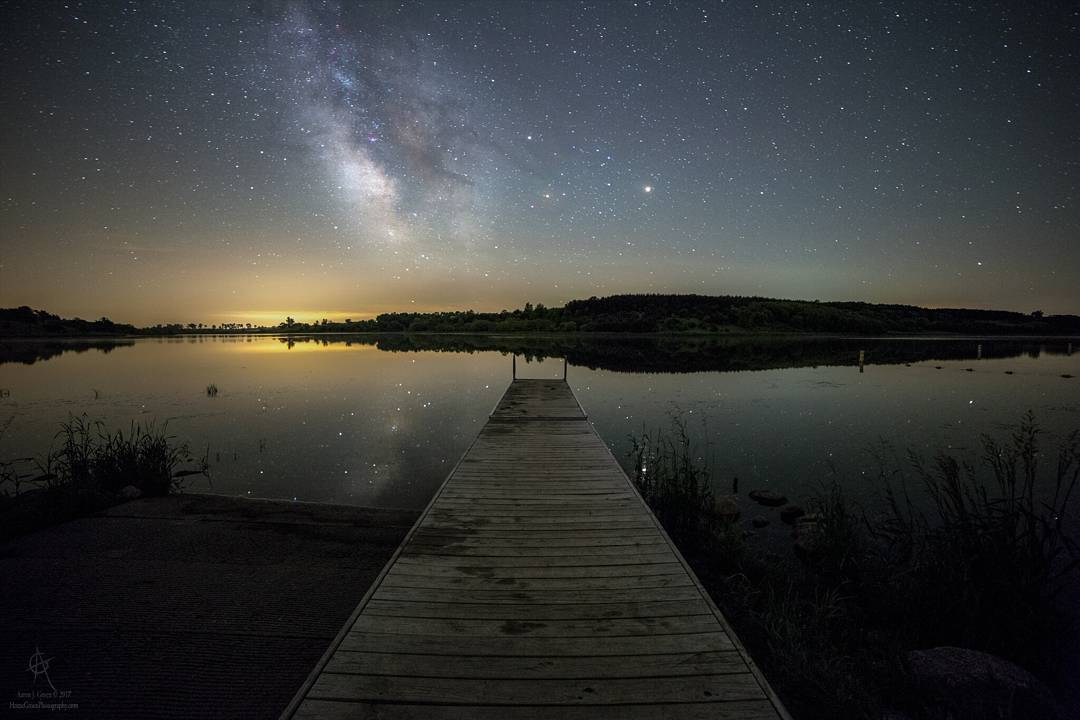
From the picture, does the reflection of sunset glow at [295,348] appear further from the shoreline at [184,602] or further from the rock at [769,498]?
the rock at [769,498]

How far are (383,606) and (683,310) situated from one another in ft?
335

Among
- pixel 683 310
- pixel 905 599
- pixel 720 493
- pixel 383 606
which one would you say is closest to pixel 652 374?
pixel 720 493

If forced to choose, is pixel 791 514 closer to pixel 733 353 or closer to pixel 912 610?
pixel 912 610

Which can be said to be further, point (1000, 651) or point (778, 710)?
point (1000, 651)

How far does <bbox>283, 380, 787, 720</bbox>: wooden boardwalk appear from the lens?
2.67m

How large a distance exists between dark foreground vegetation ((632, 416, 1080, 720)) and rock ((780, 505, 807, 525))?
51 cm

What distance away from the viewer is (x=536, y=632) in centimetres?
331

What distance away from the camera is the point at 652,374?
28.7 metres

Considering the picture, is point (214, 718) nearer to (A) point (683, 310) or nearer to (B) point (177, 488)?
(B) point (177, 488)

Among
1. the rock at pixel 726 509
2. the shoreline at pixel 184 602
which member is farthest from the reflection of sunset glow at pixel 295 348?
the rock at pixel 726 509

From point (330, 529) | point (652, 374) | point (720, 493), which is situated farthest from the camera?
point (652, 374)

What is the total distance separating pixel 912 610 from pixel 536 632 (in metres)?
4.57
